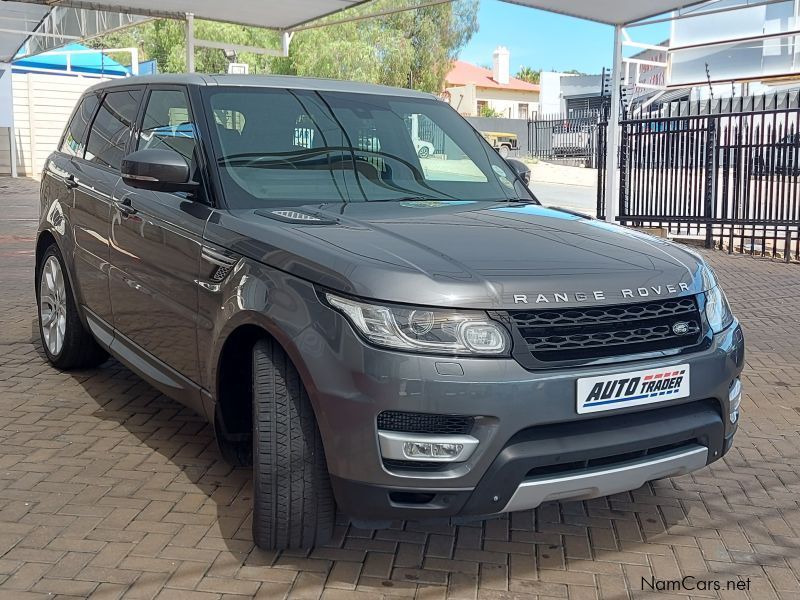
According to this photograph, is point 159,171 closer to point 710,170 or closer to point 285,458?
point 285,458

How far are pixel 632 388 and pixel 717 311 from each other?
2.12ft

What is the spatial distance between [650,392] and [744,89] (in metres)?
25.3

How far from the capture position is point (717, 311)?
3477 mm

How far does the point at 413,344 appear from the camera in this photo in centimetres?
290

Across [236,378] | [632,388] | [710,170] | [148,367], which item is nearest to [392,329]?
[632,388]

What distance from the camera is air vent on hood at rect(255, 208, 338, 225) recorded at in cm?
355

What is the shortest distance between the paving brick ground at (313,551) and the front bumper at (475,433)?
0.43 metres

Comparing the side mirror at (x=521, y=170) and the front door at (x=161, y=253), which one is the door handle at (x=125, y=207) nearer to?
the front door at (x=161, y=253)

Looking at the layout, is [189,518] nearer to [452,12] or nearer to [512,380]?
[512,380]

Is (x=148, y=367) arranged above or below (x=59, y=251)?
below

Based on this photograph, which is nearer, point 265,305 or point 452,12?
point 265,305

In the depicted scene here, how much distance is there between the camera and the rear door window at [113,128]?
4965 millimetres

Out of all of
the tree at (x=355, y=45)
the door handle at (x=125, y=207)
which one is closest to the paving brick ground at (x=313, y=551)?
the door handle at (x=125, y=207)

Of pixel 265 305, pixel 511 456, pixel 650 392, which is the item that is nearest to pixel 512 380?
pixel 511 456
